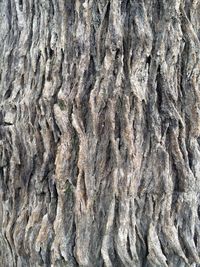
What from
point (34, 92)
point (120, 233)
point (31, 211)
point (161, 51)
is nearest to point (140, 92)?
point (161, 51)

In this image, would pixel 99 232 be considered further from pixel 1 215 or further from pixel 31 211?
pixel 1 215

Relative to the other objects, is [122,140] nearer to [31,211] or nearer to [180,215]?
[180,215]

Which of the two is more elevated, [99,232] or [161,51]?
[161,51]

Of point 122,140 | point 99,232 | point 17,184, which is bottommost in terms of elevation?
point 99,232

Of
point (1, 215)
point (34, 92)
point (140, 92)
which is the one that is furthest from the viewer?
point (1, 215)

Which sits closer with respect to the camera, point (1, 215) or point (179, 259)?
point (179, 259)

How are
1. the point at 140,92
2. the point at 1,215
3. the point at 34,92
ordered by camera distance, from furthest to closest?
the point at 1,215 → the point at 34,92 → the point at 140,92
